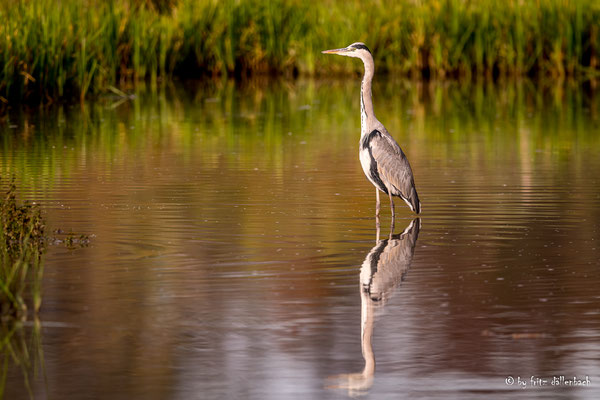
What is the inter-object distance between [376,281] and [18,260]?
2.14m

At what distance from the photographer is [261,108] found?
2405cm

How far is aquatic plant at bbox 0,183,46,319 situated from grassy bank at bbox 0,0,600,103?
17823mm

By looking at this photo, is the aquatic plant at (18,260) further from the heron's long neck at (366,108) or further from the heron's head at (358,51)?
the heron's head at (358,51)

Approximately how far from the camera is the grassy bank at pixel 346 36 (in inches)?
1170

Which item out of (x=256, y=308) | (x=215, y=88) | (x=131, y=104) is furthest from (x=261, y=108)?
(x=256, y=308)

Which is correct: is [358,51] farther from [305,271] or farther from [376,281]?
[376,281]

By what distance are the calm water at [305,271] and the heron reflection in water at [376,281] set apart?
0.02m

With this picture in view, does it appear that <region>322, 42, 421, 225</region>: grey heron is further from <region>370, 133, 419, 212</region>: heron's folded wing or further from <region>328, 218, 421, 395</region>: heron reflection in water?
<region>328, 218, 421, 395</region>: heron reflection in water

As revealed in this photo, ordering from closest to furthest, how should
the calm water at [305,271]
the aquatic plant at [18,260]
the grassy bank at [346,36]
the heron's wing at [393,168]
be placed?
the calm water at [305,271] < the aquatic plant at [18,260] < the heron's wing at [393,168] < the grassy bank at [346,36]

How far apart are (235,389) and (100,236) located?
427 centimetres

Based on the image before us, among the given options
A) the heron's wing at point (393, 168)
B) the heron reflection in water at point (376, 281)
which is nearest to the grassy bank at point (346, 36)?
the heron's wing at point (393, 168)

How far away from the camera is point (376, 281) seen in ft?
27.3

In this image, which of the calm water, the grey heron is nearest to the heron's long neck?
the grey heron

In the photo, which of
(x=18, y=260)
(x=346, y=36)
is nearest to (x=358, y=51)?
(x=18, y=260)
